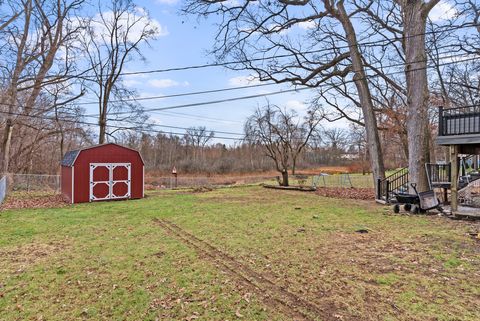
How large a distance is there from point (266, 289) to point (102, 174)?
1205 centimetres

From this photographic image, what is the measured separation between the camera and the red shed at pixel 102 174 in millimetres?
12992

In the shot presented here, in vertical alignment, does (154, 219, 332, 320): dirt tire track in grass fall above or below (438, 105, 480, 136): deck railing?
below

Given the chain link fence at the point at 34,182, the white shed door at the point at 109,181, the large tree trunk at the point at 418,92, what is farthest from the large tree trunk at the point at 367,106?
the chain link fence at the point at 34,182

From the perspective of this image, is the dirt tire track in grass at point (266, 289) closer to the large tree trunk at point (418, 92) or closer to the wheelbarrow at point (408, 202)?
the wheelbarrow at point (408, 202)

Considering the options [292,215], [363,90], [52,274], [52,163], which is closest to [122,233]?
[52,274]

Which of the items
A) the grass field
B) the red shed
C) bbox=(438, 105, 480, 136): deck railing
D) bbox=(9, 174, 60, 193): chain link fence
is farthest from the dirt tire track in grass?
bbox=(9, 174, 60, 193): chain link fence

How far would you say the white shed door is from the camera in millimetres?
13414

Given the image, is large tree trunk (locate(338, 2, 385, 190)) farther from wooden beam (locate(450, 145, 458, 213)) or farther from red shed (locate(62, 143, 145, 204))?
red shed (locate(62, 143, 145, 204))

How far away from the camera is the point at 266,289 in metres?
3.78

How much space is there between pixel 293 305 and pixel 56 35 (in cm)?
2205

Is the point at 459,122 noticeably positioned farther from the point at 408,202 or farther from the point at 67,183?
the point at 67,183

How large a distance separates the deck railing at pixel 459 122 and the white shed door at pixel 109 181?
13.0 metres

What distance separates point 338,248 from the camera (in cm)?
555

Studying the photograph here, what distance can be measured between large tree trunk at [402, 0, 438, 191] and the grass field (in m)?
3.13
